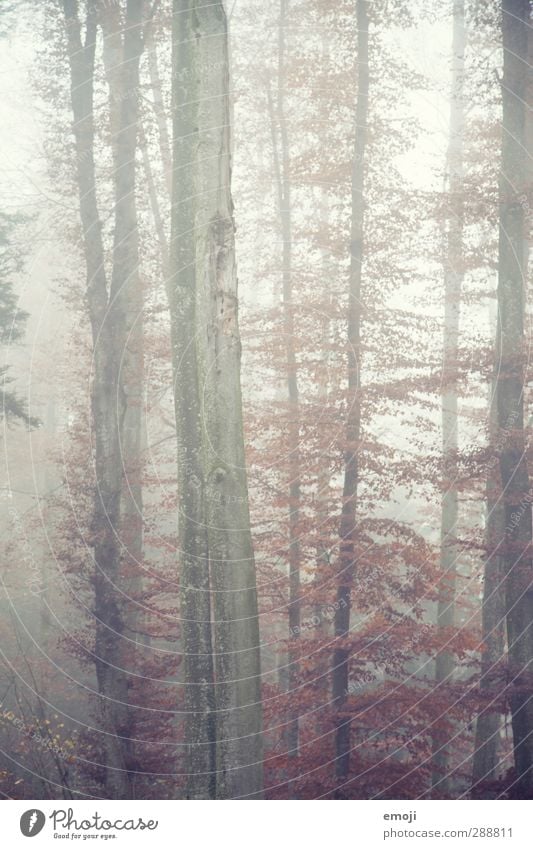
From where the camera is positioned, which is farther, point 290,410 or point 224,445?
point 290,410

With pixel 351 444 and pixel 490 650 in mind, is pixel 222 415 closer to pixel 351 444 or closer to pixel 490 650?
pixel 351 444

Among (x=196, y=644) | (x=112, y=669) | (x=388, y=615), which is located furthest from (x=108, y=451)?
(x=388, y=615)

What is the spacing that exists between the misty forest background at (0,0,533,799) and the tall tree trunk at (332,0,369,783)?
0.13 ft

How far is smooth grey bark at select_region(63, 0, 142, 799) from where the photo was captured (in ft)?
31.8

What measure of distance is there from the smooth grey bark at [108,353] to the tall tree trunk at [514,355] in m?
5.82

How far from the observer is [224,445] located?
5609 millimetres

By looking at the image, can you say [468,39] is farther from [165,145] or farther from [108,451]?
[108,451]

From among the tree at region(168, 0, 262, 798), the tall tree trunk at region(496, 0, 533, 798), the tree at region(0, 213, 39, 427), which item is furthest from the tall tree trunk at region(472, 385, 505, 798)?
the tree at region(0, 213, 39, 427)

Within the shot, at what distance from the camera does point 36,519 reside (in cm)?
1864

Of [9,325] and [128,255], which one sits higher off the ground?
[128,255]

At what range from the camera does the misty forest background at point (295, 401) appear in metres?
5.79

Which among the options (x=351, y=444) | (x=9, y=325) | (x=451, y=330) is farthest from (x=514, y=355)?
(x=9, y=325)

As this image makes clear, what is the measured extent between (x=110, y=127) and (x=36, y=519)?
11.9 meters
